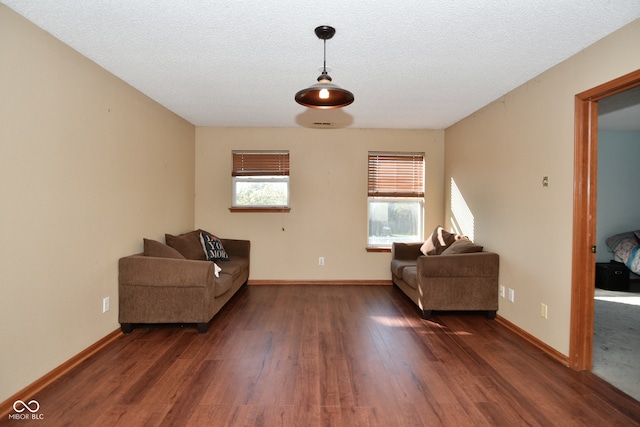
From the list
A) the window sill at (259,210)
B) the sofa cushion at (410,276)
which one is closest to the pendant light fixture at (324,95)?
the sofa cushion at (410,276)

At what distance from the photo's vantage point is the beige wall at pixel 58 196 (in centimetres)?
205

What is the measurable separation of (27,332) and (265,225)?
128 inches

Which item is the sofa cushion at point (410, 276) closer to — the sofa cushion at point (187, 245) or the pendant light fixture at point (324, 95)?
the pendant light fixture at point (324, 95)

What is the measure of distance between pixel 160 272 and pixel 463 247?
329 cm

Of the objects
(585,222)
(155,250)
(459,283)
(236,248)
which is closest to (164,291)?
(155,250)

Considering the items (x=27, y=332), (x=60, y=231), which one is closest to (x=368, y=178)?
(x=60, y=231)

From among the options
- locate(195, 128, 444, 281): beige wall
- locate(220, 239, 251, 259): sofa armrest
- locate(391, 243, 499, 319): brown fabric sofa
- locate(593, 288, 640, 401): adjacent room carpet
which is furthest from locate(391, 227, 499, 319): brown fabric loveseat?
locate(220, 239, 251, 259): sofa armrest

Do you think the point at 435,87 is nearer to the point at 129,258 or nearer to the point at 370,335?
the point at 370,335

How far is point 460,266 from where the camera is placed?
3.64 m

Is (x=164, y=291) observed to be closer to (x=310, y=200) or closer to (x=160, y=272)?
(x=160, y=272)

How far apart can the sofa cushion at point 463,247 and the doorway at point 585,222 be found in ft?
4.21

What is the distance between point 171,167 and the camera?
434 centimetres

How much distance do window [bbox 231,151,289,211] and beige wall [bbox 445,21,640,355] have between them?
277 centimetres

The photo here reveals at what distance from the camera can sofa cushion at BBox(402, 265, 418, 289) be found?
3875 millimetres
